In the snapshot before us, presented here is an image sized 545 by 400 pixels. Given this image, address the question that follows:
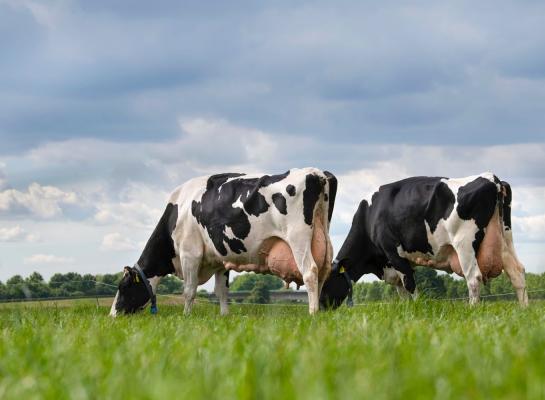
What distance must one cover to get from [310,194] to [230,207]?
1626mm

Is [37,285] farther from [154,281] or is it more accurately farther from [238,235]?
[238,235]

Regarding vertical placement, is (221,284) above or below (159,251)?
below

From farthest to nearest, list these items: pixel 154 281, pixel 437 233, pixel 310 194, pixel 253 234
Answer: pixel 154 281 → pixel 437 233 → pixel 253 234 → pixel 310 194

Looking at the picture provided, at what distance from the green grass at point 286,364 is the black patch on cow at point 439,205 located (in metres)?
7.70

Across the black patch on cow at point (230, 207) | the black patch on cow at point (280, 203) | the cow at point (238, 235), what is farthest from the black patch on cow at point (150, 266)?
Answer: the black patch on cow at point (280, 203)

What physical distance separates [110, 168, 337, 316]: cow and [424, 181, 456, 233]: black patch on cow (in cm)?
243

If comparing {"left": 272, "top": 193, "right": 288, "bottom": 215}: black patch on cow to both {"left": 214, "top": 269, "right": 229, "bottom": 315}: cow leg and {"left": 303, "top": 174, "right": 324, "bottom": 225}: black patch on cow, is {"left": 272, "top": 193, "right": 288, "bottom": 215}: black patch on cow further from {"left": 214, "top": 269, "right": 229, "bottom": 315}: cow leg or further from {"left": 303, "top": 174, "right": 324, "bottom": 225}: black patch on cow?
{"left": 214, "top": 269, "right": 229, "bottom": 315}: cow leg

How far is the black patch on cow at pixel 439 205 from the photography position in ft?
43.3

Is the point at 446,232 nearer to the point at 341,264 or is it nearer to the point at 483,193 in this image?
the point at 483,193

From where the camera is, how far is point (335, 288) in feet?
49.8

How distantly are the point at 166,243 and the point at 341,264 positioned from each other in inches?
151

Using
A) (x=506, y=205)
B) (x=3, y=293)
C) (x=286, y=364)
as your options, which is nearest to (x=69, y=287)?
(x=3, y=293)

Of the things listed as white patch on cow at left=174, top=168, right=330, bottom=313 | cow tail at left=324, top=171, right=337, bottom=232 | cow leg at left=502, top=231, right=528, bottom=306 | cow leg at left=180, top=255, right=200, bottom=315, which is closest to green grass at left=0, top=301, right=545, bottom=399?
white patch on cow at left=174, top=168, right=330, bottom=313

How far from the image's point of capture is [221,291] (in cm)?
1416
